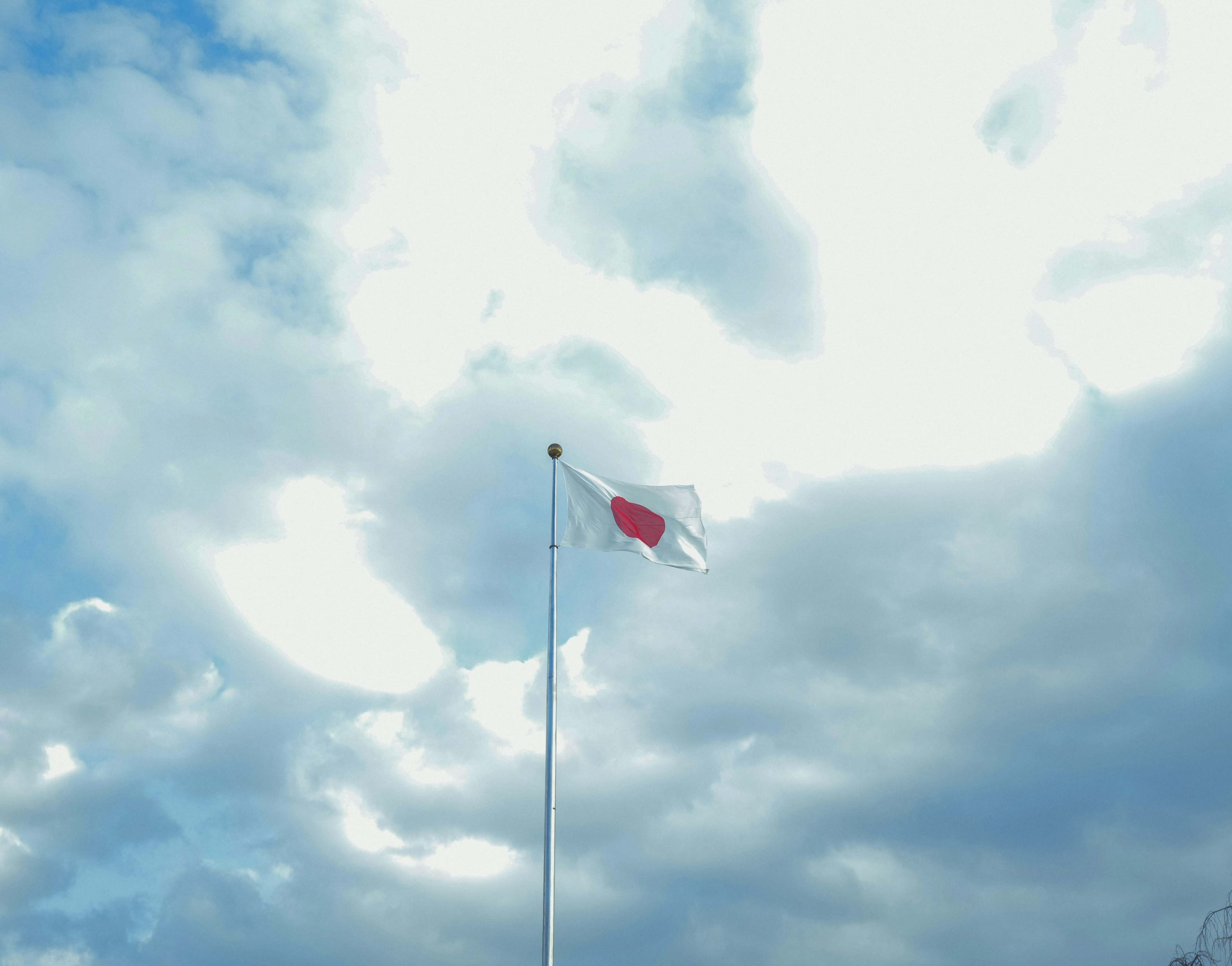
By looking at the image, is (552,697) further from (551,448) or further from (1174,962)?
(1174,962)

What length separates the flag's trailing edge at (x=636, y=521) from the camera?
45.7m

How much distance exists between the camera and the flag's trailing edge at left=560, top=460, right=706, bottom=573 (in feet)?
150

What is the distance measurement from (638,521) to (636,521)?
0.11m

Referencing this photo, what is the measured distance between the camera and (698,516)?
47.7 m

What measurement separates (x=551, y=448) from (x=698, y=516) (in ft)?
21.2

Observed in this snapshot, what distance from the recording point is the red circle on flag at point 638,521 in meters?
46.0

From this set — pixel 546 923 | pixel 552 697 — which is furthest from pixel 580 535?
pixel 546 923

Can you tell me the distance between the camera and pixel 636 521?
152 feet

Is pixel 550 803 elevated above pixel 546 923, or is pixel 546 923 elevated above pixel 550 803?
pixel 550 803

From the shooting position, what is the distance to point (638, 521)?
46312 mm

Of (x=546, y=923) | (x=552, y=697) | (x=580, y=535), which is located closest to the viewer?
(x=546, y=923)

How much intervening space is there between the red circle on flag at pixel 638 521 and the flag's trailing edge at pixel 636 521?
0.06 feet

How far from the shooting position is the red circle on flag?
46.0 metres

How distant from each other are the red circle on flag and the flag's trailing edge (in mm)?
17
